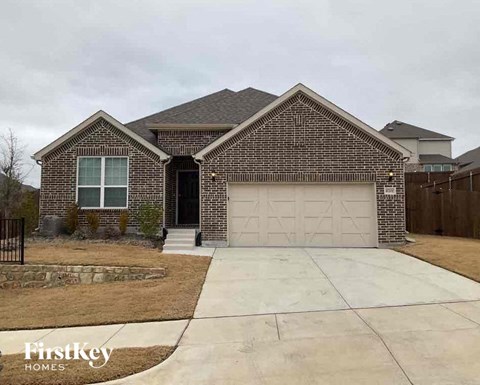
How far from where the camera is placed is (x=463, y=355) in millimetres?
4488

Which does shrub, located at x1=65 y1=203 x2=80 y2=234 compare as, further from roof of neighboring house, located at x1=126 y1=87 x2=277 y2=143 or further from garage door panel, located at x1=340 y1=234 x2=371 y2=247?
garage door panel, located at x1=340 y1=234 x2=371 y2=247

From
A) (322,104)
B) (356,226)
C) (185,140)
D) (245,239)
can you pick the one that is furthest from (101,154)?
(356,226)

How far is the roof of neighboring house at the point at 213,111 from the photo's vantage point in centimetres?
1572

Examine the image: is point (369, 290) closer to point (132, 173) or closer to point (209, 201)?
point (209, 201)

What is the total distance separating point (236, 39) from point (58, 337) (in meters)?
11.7

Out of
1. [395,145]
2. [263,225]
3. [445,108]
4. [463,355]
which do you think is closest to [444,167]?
[445,108]

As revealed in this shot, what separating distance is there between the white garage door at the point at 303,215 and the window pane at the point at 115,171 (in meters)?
4.05

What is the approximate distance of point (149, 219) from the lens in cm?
1314

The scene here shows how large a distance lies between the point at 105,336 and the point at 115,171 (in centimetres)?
960

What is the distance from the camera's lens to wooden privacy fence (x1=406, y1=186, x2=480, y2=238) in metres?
14.9

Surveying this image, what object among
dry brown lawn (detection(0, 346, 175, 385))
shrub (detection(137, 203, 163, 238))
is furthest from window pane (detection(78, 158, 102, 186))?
dry brown lawn (detection(0, 346, 175, 385))

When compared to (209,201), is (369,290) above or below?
below

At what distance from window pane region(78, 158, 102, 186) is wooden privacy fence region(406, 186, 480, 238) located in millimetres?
13932

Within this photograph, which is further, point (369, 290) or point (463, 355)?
point (369, 290)
